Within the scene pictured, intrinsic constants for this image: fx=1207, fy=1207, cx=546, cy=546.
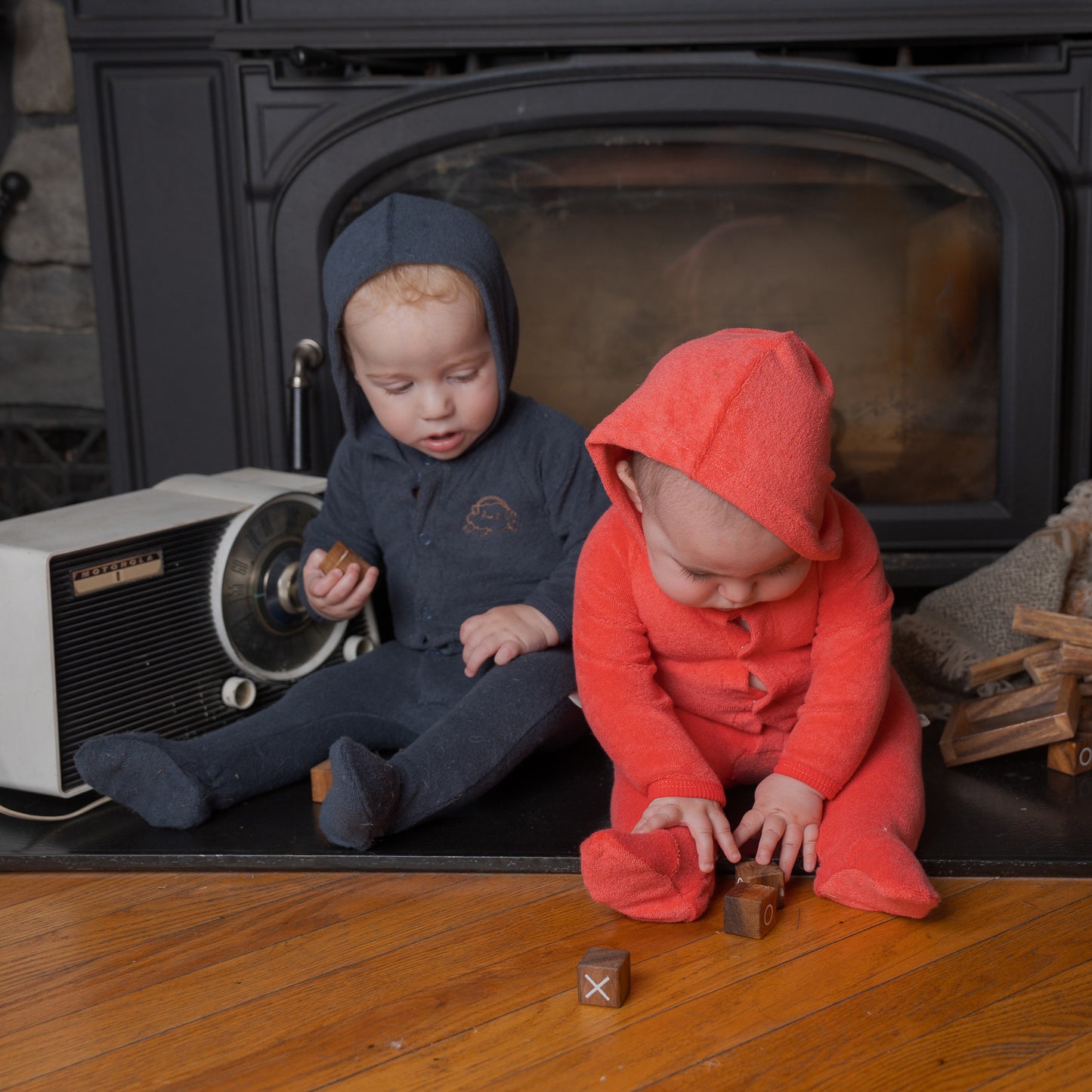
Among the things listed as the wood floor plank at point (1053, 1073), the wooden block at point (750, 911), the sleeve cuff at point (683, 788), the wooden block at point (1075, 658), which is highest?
the wooden block at point (1075, 658)

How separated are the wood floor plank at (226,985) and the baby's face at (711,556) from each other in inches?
10.4

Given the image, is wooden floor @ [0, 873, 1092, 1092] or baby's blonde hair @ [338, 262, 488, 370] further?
baby's blonde hair @ [338, 262, 488, 370]

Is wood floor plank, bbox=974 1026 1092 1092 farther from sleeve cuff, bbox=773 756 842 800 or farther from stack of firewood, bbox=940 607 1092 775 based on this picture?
stack of firewood, bbox=940 607 1092 775

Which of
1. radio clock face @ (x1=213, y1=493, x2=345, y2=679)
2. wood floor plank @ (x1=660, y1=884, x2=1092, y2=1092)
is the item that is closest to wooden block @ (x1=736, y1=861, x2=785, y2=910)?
wood floor plank @ (x1=660, y1=884, x2=1092, y2=1092)

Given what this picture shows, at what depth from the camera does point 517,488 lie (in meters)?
1.22

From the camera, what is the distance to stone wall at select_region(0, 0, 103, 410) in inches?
64.5

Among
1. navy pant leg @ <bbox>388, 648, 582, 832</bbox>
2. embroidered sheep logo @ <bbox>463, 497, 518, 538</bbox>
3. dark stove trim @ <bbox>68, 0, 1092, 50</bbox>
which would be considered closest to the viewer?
navy pant leg @ <bbox>388, 648, 582, 832</bbox>

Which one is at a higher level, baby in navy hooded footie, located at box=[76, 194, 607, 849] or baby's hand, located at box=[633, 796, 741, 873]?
baby in navy hooded footie, located at box=[76, 194, 607, 849]

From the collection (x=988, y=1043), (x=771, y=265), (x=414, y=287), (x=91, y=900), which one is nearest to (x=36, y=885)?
(x=91, y=900)

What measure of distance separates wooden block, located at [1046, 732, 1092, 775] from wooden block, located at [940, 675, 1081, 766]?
0.04 ft

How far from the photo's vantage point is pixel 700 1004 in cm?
79

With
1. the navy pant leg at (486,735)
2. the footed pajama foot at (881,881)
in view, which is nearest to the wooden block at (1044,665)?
the footed pajama foot at (881,881)

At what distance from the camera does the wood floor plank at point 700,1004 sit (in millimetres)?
732

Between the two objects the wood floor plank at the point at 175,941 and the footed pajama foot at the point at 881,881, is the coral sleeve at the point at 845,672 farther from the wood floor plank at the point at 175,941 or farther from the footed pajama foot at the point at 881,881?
the wood floor plank at the point at 175,941
